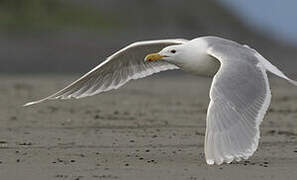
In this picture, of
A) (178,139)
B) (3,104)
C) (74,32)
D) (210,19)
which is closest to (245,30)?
(210,19)

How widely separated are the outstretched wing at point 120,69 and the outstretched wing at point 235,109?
2113 millimetres

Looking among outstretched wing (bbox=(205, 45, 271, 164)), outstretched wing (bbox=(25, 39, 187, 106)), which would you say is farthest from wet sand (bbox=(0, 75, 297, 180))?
outstretched wing (bbox=(25, 39, 187, 106))

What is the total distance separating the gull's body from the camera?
8.19 meters

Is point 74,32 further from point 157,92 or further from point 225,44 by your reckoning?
point 225,44

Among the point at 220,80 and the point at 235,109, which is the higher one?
the point at 220,80

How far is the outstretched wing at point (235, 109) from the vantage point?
8109 millimetres

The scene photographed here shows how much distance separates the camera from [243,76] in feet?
29.4

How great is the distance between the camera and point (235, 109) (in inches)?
335

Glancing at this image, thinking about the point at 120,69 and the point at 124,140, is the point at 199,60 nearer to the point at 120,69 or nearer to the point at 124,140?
the point at 124,140

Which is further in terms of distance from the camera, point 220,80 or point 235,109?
point 220,80

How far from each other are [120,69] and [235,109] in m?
3.15

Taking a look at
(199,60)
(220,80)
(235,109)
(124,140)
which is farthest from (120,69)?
(235,109)

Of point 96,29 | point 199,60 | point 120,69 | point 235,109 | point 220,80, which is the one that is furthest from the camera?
point 96,29

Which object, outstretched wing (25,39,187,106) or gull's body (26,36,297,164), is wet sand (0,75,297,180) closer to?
gull's body (26,36,297,164)
